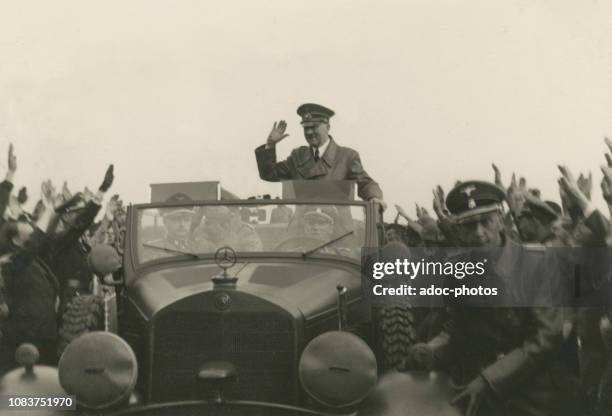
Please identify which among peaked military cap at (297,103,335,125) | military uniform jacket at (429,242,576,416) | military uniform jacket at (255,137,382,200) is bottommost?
military uniform jacket at (429,242,576,416)

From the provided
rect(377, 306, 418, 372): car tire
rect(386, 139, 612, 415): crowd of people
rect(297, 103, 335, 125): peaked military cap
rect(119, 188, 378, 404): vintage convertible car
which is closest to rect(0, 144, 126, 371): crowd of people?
rect(119, 188, 378, 404): vintage convertible car

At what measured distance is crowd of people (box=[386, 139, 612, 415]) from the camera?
4.54m

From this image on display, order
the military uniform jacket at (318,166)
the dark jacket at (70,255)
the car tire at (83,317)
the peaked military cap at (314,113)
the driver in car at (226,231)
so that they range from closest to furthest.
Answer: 1. the car tire at (83,317)
2. the driver in car at (226,231)
3. the military uniform jacket at (318,166)
4. the peaked military cap at (314,113)
5. the dark jacket at (70,255)

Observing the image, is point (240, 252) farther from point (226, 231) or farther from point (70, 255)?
point (70, 255)

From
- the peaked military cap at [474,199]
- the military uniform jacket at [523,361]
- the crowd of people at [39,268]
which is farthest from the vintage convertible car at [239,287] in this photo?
the crowd of people at [39,268]

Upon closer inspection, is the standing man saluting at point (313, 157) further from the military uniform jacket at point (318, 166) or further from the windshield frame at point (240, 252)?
the windshield frame at point (240, 252)

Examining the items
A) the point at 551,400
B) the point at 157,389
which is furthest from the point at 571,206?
the point at 157,389

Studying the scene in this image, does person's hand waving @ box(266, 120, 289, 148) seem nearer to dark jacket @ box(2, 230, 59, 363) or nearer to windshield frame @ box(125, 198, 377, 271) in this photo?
windshield frame @ box(125, 198, 377, 271)

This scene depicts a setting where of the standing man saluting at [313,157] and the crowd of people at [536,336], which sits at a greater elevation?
the standing man saluting at [313,157]

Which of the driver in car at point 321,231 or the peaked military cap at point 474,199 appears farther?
the driver in car at point 321,231

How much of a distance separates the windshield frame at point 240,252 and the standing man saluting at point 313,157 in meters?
0.99

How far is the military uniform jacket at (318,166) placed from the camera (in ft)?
21.2

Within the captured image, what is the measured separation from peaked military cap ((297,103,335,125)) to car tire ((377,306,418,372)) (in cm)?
202

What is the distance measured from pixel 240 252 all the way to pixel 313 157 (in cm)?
151
